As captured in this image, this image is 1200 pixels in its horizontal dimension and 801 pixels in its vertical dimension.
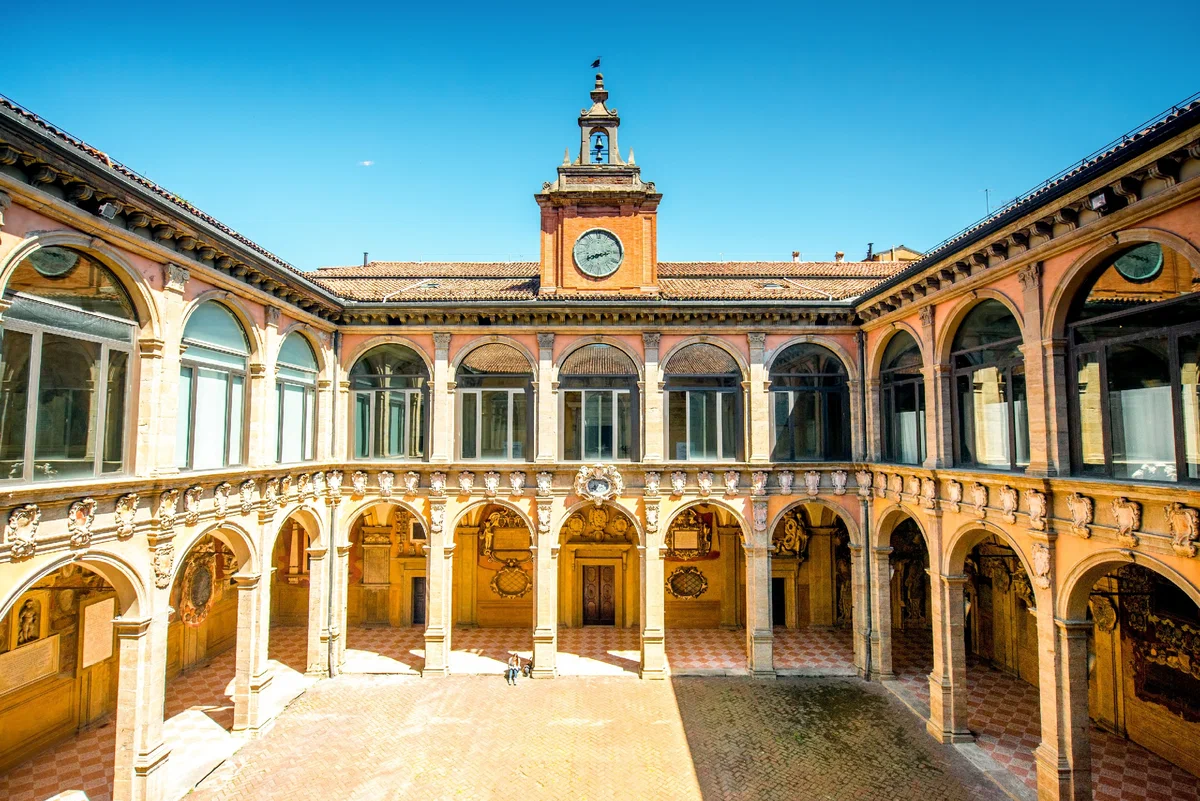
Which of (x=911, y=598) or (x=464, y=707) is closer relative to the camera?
(x=464, y=707)

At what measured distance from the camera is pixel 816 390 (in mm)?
19031

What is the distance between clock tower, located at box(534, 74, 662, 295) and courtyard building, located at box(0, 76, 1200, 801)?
13 cm

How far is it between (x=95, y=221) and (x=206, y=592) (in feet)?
33.7

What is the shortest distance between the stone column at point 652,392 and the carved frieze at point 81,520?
13019 mm

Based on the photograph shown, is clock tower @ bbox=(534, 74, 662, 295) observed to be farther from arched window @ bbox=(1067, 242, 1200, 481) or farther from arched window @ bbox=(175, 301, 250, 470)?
arched window @ bbox=(1067, 242, 1200, 481)

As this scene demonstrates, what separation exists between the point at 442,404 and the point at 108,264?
30.1ft

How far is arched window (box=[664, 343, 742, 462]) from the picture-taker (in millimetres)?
18984

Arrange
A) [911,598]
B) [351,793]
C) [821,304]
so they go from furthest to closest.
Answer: [911,598], [821,304], [351,793]

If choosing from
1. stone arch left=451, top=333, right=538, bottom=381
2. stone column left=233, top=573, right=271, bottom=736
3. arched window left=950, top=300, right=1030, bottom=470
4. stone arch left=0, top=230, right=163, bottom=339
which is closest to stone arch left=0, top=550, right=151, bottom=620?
stone column left=233, top=573, right=271, bottom=736

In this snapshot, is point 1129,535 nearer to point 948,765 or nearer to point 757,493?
point 948,765

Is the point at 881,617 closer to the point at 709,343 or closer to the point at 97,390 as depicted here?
the point at 709,343

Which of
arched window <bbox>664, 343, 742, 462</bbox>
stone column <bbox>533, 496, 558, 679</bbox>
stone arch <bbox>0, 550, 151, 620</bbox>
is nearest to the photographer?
stone arch <bbox>0, 550, 151, 620</bbox>

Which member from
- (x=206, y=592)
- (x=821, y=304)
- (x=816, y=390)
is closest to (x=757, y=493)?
(x=816, y=390)

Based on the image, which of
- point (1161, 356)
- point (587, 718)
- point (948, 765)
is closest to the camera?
point (1161, 356)
